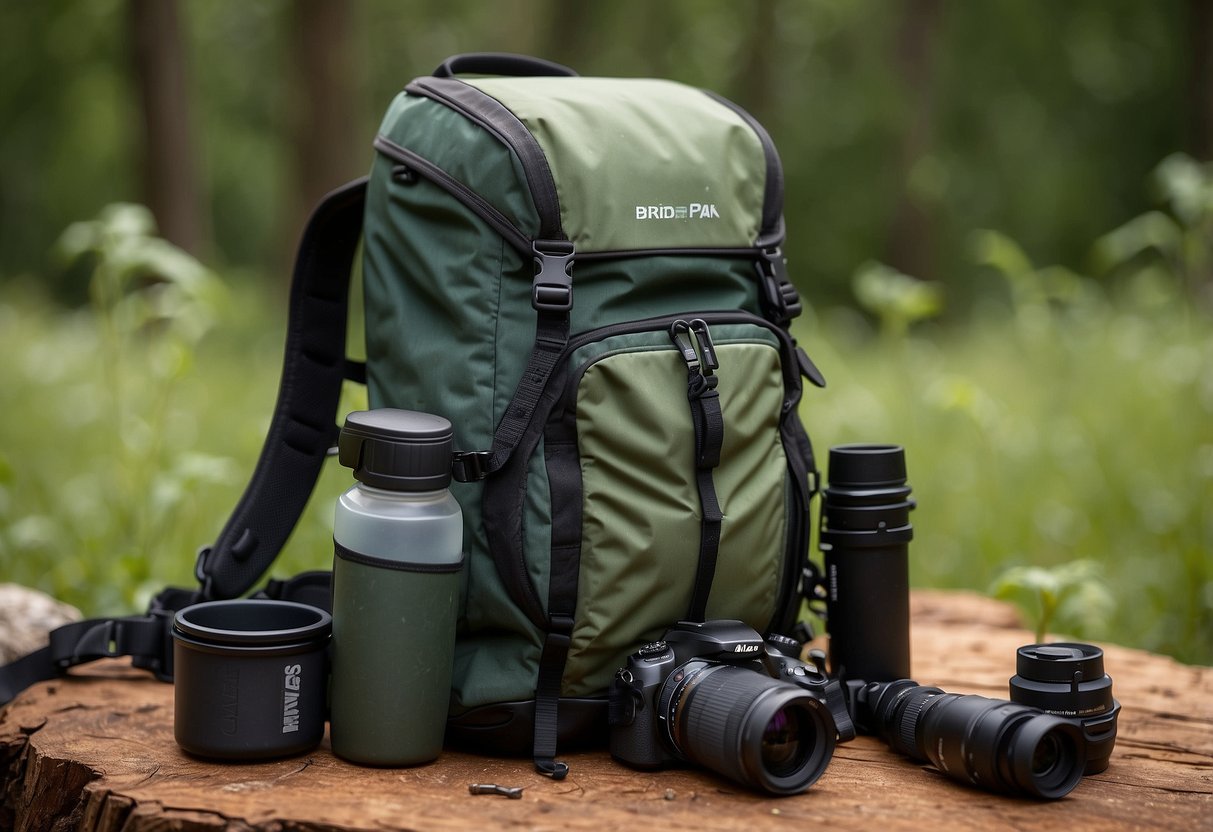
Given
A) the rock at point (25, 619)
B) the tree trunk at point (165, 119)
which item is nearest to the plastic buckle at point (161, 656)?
the rock at point (25, 619)

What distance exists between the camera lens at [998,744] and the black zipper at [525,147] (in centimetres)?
94

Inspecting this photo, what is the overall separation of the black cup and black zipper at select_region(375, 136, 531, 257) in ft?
2.20

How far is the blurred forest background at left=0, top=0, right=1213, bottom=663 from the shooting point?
3.35 m

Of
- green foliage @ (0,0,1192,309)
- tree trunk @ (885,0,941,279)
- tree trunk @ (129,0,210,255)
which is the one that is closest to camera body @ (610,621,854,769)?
tree trunk @ (129,0,210,255)

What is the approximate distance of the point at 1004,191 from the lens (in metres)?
13.8

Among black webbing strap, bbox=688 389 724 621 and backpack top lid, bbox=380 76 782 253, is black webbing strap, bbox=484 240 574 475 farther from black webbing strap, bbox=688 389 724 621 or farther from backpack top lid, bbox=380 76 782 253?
black webbing strap, bbox=688 389 724 621

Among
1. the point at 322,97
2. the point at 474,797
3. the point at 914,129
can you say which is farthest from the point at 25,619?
the point at 914,129

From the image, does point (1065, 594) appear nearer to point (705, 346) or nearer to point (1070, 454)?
point (1070, 454)

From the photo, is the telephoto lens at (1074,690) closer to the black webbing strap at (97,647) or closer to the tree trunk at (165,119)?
the black webbing strap at (97,647)

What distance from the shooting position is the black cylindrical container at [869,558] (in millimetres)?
2066

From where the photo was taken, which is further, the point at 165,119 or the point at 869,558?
the point at 165,119

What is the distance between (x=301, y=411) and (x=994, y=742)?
1.36 metres

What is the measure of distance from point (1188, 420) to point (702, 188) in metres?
3.06

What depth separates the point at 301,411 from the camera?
7.43 ft
